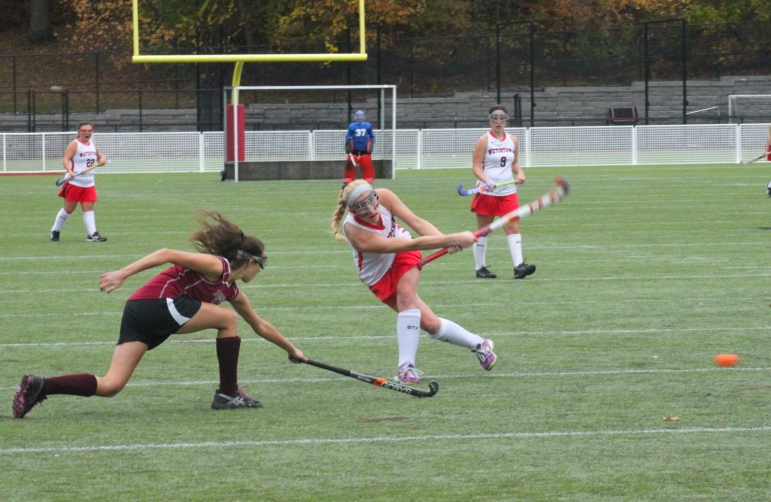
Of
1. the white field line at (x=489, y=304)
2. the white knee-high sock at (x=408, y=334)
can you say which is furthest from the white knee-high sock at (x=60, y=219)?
the white knee-high sock at (x=408, y=334)

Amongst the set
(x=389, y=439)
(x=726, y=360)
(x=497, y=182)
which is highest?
(x=497, y=182)

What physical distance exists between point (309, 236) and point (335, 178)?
13927 mm

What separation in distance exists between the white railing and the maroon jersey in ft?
90.4

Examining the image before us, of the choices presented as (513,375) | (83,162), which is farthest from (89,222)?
(513,375)

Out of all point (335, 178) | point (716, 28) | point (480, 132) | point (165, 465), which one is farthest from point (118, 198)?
point (716, 28)

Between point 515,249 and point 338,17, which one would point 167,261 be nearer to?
point 515,249

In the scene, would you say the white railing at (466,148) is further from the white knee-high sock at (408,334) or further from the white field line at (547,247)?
the white knee-high sock at (408,334)

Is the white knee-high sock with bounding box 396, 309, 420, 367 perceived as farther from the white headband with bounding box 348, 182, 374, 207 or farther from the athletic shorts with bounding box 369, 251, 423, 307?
the white headband with bounding box 348, 182, 374, 207

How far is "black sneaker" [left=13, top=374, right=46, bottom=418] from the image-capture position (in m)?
6.16

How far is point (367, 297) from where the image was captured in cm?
1094

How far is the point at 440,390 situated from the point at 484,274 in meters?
5.26

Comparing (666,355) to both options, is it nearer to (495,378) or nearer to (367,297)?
(495,378)

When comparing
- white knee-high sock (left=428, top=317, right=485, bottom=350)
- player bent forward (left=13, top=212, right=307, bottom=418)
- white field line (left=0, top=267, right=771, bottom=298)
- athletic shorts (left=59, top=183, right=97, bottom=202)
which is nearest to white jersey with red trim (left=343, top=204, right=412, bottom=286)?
white knee-high sock (left=428, top=317, right=485, bottom=350)

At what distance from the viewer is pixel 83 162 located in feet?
55.2
